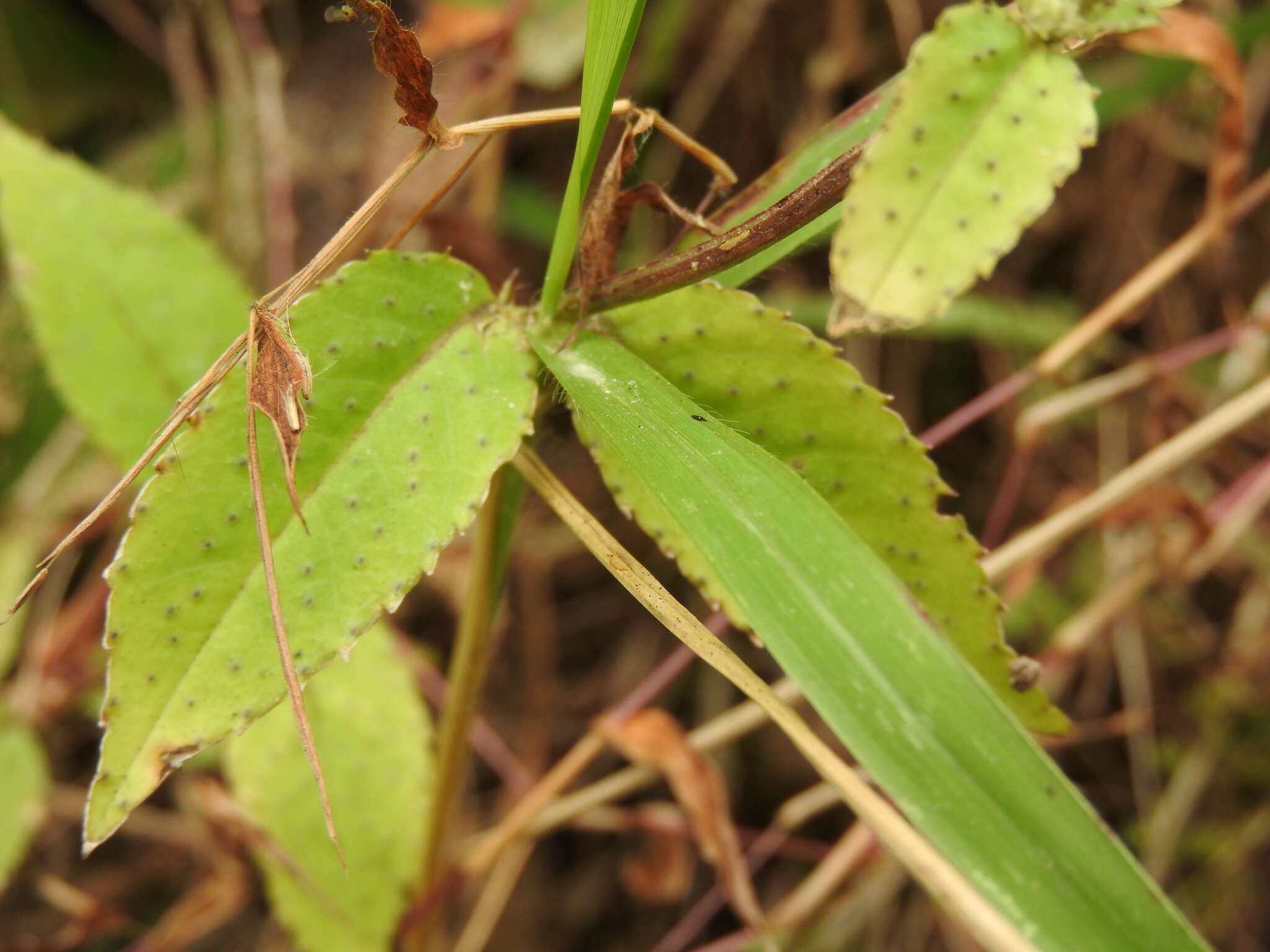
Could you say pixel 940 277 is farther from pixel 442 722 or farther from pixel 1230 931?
pixel 1230 931

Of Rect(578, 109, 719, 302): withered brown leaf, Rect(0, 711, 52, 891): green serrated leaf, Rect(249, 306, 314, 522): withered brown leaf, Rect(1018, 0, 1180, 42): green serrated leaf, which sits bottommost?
Rect(0, 711, 52, 891): green serrated leaf

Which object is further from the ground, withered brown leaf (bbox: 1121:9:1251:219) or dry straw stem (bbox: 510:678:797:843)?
withered brown leaf (bbox: 1121:9:1251:219)

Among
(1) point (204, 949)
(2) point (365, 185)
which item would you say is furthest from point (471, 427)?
(1) point (204, 949)

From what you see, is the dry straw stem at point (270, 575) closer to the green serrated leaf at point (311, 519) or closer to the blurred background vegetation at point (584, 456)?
the green serrated leaf at point (311, 519)

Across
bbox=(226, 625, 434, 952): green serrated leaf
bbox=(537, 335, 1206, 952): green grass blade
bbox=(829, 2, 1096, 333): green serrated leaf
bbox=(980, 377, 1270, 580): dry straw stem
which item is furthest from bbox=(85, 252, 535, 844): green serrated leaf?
bbox=(980, 377, 1270, 580): dry straw stem

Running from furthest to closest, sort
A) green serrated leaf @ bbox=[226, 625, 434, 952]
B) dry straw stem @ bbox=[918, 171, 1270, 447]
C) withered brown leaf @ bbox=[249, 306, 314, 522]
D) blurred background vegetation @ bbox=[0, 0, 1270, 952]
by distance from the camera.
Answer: blurred background vegetation @ bbox=[0, 0, 1270, 952] → dry straw stem @ bbox=[918, 171, 1270, 447] → green serrated leaf @ bbox=[226, 625, 434, 952] → withered brown leaf @ bbox=[249, 306, 314, 522]

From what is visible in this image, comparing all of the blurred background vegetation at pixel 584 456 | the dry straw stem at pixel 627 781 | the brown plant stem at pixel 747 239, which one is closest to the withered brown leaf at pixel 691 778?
the dry straw stem at pixel 627 781

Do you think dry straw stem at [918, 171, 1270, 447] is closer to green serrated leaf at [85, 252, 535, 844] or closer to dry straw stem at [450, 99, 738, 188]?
dry straw stem at [450, 99, 738, 188]
